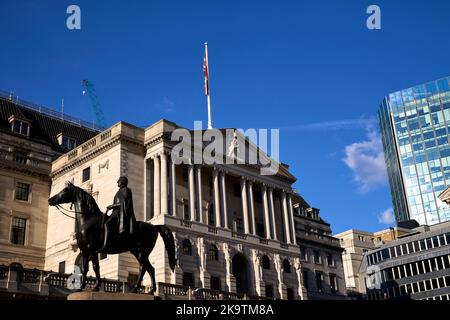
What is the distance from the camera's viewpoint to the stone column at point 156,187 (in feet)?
204

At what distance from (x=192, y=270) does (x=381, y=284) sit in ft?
132

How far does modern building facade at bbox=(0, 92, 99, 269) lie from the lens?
215 ft

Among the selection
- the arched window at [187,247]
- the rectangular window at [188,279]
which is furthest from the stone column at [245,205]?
the rectangular window at [188,279]

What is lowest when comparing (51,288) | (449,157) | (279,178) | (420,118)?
(51,288)

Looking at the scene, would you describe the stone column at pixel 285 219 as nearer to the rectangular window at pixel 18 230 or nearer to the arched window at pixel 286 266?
the arched window at pixel 286 266

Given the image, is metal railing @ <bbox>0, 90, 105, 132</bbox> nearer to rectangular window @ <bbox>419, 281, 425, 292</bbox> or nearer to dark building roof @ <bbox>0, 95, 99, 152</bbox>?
dark building roof @ <bbox>0, 95, 99, 152</bbox>

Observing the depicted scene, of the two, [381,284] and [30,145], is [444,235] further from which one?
[30,145]

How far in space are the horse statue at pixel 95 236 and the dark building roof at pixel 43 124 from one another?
49.2m

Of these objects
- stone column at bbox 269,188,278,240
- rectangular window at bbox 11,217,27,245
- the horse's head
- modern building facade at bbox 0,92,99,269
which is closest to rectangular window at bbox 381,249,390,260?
stone column at bbox 269,188,278,240

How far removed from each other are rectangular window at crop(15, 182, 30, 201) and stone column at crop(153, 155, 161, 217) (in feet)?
54.6

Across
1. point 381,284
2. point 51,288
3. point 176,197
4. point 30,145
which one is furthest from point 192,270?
point 381,284
